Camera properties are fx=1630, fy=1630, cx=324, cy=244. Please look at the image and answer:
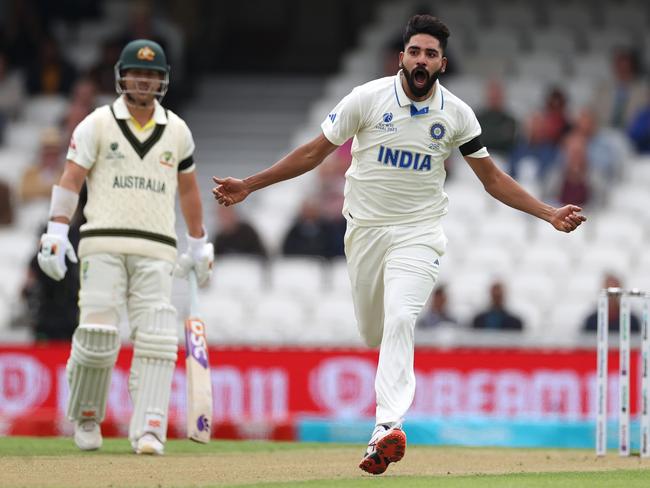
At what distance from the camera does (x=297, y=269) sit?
1367 centimetres

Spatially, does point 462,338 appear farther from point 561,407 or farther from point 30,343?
point 30,343

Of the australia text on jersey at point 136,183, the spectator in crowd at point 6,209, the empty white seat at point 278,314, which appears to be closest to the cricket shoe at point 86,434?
the australia text on jersey at point 136,183

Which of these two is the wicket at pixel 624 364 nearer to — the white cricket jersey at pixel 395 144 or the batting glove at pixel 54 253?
the white cricket jersey at pixel 395 144

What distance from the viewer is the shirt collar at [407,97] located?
295 inches

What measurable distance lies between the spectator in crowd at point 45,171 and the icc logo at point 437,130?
7745 millimetres

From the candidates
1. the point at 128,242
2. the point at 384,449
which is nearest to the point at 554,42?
the point at 128,242

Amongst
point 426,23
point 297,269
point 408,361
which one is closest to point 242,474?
point 408,361

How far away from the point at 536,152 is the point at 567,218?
7.12 m

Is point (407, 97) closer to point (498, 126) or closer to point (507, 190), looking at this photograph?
point (507, 190)

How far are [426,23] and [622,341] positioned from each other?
1.95 m

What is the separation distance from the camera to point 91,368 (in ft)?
27.2

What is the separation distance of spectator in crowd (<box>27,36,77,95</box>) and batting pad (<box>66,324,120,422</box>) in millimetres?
8757

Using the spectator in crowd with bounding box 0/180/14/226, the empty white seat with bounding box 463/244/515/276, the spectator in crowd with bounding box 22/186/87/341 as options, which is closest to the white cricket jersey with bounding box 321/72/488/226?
the spectator in crowd with bounding box 22/186/87/341

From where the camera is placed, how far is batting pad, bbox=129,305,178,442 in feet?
27.1
